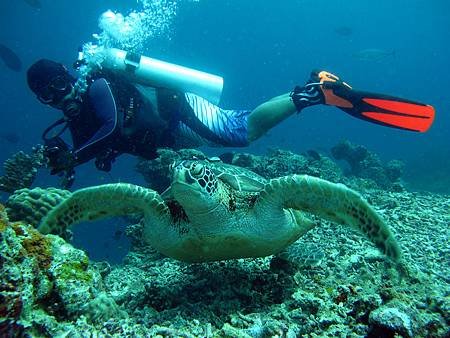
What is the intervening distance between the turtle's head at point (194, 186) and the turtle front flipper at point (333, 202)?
1.64ft

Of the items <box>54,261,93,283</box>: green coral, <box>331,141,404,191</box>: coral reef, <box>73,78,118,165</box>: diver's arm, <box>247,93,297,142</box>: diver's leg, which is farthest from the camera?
<box>331,141,404,191</box>: coral reef

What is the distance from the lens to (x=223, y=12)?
87.6 meters

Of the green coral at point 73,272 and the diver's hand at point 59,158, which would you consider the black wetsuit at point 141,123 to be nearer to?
the diver's hand at point 59,158

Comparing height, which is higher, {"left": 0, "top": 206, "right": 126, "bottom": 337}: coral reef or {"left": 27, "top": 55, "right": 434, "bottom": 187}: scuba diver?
{"left": 27, "top": 55, "right": 434, "bottom": 187}: scuba diver

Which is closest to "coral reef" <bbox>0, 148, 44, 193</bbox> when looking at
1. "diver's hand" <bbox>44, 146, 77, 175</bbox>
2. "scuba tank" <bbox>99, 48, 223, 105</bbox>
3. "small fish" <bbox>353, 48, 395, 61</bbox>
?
"diver's hand" <bbox>44, 146, 77, 175</bbox>

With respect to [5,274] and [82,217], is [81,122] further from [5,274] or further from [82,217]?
[5,274]

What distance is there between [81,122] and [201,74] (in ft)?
8.95

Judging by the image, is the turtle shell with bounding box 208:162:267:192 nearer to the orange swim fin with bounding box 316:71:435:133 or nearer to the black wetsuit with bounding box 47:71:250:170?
the black wetsuit with bounding box 47:71:250:170

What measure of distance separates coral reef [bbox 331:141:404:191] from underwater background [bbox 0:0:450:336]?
390 inches

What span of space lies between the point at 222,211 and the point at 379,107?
11.8 feet

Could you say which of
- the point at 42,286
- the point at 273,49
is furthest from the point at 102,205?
the point at 273,49

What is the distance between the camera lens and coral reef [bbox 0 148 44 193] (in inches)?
229

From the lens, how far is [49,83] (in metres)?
5.37

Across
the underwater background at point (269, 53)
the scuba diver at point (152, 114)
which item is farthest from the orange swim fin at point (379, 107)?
the underwater background at point (269, 53)
